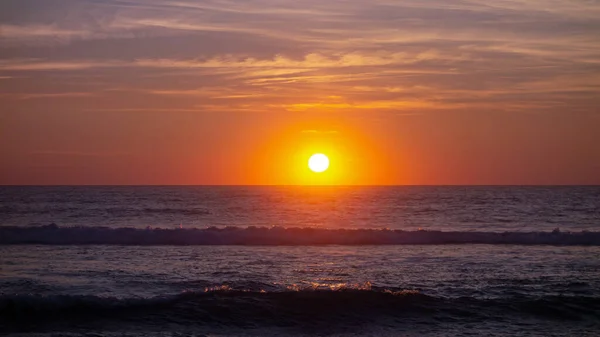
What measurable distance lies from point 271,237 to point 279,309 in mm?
13765

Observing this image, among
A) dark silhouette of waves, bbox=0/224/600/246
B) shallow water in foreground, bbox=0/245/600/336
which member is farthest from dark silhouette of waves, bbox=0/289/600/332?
dark silhouette of waves, bbox=0/224/600/246

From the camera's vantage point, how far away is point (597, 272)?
17.5m

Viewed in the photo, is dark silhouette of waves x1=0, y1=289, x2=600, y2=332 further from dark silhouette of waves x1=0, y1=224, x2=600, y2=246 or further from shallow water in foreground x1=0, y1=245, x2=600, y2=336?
dark silhouette of waves x1=0, y1=224, x2=600, y2=246

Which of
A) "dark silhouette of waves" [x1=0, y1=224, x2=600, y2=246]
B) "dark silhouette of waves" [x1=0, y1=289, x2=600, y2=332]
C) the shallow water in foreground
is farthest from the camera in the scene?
"dark silhouette of waves" [x1=0, y1=224, x2=600, y2=246]

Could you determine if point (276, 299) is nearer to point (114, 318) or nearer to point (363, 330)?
point (363, 330)

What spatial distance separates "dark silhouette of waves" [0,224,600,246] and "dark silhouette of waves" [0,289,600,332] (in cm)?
1187

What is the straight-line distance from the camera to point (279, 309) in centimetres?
1330

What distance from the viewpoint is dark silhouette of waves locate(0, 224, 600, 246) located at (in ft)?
84.8

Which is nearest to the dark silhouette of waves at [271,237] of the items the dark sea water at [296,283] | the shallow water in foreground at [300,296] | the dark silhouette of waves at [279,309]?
the dark sea water at [296,283]

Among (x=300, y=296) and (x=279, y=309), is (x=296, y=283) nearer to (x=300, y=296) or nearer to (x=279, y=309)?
(x=300, y=296)

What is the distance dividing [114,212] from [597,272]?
36.0m

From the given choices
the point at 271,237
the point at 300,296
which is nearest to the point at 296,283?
the point at 300,296

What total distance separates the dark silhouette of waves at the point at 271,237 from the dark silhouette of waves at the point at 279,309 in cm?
1187

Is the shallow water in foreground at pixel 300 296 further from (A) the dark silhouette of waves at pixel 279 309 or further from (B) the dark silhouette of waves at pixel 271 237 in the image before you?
(B) the dark silhouette of waves at pixel 271 237
